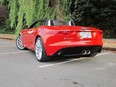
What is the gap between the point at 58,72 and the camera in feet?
23.0

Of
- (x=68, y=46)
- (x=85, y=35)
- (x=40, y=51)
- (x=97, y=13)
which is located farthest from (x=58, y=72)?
(x=97, y=13)

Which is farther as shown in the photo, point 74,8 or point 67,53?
point 74,8

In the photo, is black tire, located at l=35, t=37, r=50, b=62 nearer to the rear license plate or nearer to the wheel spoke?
the wheel spoke

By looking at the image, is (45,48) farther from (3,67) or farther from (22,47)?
(22,47)

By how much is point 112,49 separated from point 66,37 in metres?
4.20

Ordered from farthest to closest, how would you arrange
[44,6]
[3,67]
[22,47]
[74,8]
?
[74,8]
[44,6]
[22,47]
[3,67]

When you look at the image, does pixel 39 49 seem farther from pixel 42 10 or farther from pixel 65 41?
pixel 42 10

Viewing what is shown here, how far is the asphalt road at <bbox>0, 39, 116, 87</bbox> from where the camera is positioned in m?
5.94

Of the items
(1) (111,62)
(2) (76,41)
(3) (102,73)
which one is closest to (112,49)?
(1) (111,62)

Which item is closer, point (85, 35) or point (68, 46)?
point (68, 46)

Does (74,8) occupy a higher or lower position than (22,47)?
higher

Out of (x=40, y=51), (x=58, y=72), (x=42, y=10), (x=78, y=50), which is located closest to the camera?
(x=58, y=72)

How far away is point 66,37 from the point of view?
26.1ft

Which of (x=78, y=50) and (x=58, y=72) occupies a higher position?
(x=78, y=50)
